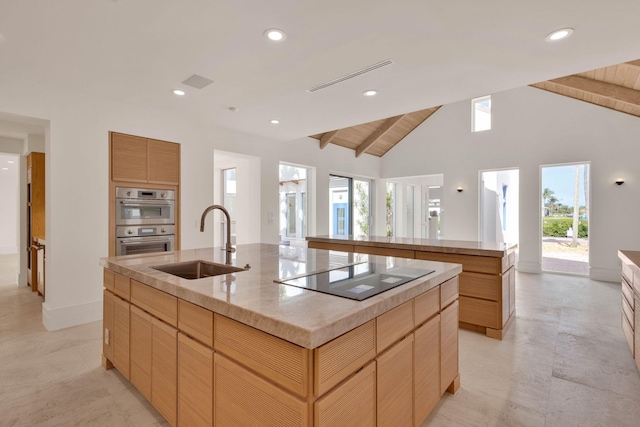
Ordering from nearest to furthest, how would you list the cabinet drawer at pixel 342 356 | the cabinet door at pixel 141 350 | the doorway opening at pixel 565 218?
the cabinet drawer at pixel 342 356
the cabinet door at pixel 141 350
the doorway opening at pixel 565 218

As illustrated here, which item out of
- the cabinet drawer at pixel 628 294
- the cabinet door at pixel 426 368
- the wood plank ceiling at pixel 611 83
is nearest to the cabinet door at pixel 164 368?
the cabinet door at pixel 426 368

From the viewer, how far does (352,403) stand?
1151 millimetres

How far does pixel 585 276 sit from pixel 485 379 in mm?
5218

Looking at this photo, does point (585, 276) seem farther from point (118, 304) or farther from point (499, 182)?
point (118, 304)

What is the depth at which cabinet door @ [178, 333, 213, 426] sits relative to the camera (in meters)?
1.36

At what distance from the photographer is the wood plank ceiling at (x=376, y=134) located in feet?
22.4

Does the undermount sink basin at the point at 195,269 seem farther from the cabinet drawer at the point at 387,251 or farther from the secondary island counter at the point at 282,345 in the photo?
the cabinet drawer at the point at 387,251

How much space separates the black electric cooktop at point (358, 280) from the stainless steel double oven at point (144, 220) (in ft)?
10.4

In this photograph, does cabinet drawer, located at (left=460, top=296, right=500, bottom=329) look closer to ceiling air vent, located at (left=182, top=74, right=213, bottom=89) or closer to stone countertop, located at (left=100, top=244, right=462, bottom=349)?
stone countertop, located at (left=100, top=244, right=462, bottom=349)

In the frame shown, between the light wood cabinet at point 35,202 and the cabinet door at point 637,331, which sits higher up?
the light wood cabinet at point 35,202

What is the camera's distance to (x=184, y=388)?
1523mm

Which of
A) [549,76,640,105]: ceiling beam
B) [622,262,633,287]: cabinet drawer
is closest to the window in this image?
[549,76,640,105]: ceiling beam

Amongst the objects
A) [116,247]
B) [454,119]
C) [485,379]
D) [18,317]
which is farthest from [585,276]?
[18,317]

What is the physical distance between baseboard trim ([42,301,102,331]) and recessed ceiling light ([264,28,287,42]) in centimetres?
345
